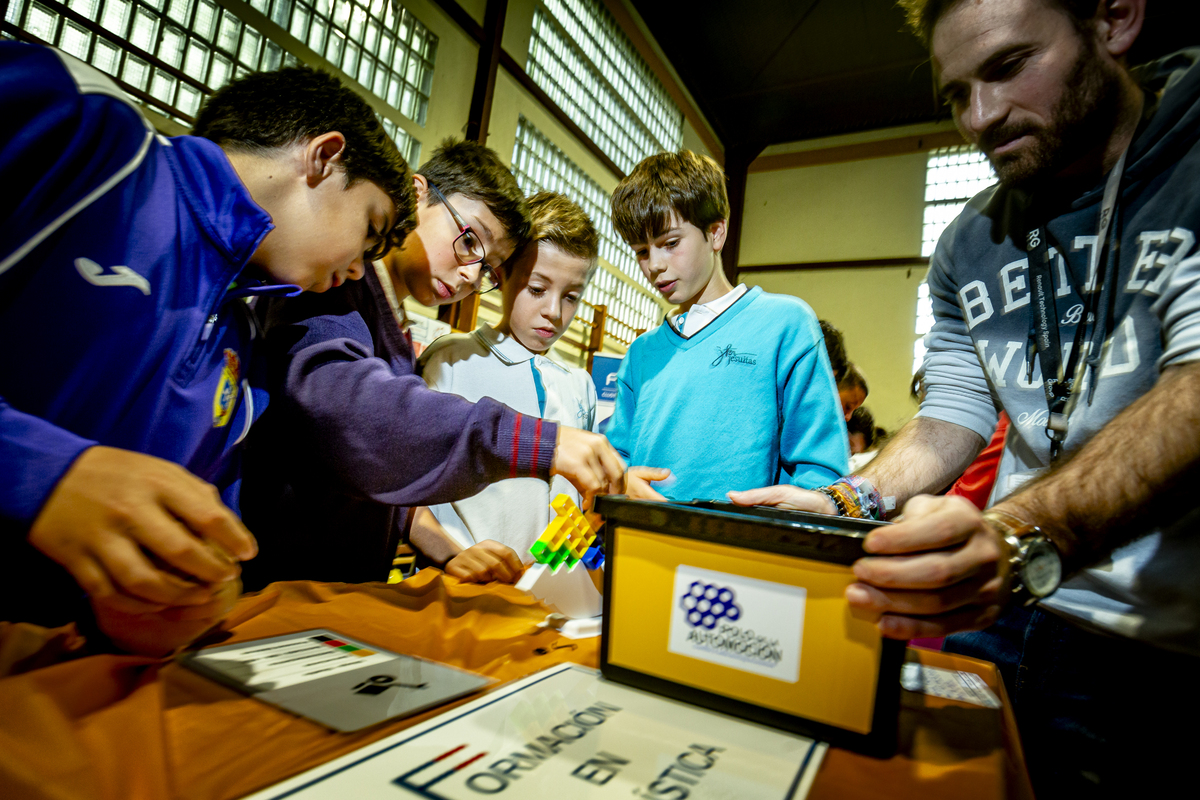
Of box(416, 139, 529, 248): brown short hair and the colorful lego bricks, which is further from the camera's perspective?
box(416, 139, 529, 248): brown short hair

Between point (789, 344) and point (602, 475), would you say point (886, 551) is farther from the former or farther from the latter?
point (789, 344)

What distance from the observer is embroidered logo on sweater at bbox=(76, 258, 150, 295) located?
0.53 metres

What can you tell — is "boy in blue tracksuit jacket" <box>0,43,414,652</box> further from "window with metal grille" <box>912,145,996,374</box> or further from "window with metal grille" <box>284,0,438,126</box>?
"window with metal grille" <box>912,145,996,374</box>

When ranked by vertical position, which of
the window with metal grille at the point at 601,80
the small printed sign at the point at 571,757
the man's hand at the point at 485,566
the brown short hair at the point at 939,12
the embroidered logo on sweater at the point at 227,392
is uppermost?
the window with metal grille at the point at 601,80

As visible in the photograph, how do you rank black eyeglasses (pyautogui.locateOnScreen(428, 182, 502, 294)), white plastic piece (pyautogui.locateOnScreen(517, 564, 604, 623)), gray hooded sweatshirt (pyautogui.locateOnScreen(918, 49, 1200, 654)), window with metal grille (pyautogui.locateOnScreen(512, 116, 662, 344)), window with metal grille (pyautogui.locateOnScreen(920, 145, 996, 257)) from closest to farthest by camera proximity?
gray hooded sweatshirt (pyautogui.locateOnScreen(918, 49, 1200, 654))
white plastic piece (pyautogui.locateOnScreen(517, 564, 604, 623))
black eyeglasses (pyautogui.locateOnScreen(428, 182, 502, 294))
window with metal grille (pyautogui.locateOnScreen(512, 116, 662, 344))
window with metal grille (pyautogui.locateOnScreen(920, 145, 996, 257))

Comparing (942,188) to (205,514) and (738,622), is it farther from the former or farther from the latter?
(205,514)

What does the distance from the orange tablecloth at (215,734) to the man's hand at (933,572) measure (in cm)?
9

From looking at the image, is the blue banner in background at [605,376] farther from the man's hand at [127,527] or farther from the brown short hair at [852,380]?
the man's hand at [127,527]

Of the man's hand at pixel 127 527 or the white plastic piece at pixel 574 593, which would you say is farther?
the white plastic piece at pixel 574 593

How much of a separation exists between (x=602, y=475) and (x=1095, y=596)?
62 centimetres

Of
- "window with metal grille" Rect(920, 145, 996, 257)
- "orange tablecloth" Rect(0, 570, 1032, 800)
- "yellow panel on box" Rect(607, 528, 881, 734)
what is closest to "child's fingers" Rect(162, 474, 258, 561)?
"orange tablecloth" Rect(0, 570, 1032, 800)

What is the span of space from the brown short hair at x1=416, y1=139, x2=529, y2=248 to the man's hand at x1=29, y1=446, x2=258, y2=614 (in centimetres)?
109

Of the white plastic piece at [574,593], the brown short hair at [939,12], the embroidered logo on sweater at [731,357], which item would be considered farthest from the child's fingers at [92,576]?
the brown short hair at [939,12]

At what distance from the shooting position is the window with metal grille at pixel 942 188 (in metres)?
4.89
